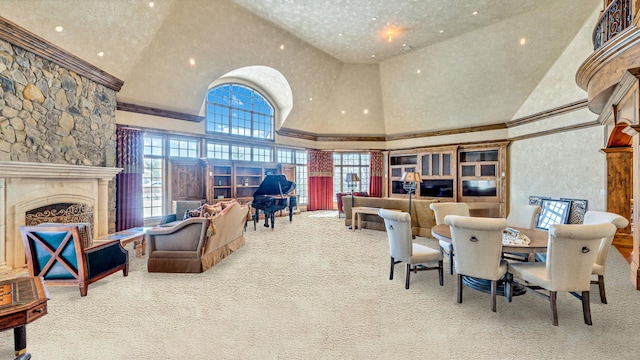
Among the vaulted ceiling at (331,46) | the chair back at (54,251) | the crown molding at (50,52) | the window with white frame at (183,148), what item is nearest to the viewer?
the chair back at (54,251)

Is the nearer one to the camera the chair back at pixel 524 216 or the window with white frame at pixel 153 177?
the chair back at pixel 524 216

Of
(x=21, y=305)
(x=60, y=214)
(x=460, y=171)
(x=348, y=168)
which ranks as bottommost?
(x=21, y=305)

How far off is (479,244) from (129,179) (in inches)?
285

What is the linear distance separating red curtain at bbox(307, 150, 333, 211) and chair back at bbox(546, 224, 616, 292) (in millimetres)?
9326

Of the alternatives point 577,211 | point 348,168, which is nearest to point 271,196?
point 348,168

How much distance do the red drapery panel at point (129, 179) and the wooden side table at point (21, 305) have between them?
488 cm

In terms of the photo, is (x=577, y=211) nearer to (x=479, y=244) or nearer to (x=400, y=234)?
(x=479, y=244)

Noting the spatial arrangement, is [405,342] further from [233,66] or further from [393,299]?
[233,66]

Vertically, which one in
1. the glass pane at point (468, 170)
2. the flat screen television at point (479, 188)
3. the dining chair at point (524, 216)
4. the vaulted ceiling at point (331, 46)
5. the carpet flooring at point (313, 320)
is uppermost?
the vaulted ceiling at point (331, 46)

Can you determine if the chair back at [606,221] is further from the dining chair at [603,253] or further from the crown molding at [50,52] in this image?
the crown molding at [50,52]

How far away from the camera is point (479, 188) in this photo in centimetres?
990

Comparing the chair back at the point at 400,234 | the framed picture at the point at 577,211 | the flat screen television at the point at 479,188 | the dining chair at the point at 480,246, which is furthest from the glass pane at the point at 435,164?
the dining chair at the point at 480,246

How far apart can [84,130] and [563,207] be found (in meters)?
10.7

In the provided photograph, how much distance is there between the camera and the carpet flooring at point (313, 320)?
232cm
